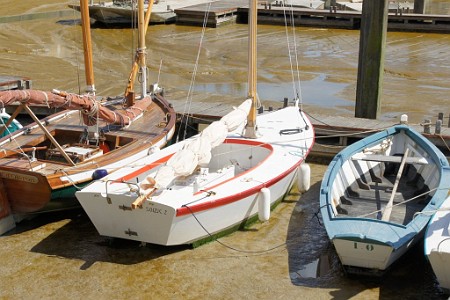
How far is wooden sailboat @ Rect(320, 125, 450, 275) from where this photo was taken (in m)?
10.4

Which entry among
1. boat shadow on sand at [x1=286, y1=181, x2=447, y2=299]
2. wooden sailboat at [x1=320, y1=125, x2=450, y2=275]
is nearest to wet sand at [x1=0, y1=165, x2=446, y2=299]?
boat shadow on sand at [x1=286, y1=181, x2=447, y2=299]

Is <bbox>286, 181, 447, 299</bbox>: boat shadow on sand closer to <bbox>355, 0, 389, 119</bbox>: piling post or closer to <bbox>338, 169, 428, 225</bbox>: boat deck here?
<bbox>338, 169, 428, 225</bbox>: boat deck

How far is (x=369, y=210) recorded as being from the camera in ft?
40.4

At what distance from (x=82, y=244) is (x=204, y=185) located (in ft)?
7.91

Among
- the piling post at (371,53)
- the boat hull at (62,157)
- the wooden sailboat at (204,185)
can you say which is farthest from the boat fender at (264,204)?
the piling post at (371,53)

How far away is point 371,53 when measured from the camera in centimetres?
1677

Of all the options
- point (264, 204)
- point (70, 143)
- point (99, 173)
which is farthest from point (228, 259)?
point (70, 143)

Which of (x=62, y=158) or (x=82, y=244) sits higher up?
(x=62, y=158)

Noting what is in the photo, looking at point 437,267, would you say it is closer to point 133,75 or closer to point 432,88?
point 133,75

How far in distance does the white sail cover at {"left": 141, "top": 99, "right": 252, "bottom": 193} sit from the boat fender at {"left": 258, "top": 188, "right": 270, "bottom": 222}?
1.13 meters

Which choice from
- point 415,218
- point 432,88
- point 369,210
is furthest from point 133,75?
point 432,88

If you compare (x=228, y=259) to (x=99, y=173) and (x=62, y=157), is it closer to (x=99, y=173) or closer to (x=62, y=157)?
(x=99, y=173)

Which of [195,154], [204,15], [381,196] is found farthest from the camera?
[204,15]

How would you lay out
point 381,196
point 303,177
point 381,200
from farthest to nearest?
point 303,177
point 381,196
point 381,200
